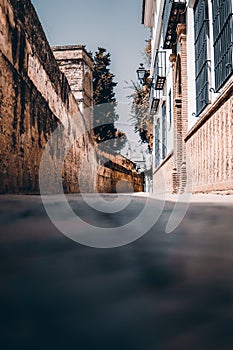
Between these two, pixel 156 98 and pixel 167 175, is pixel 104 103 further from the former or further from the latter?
pixel 167 175

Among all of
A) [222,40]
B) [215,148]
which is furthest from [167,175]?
[222,40]

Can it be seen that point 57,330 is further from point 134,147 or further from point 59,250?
point 134,147

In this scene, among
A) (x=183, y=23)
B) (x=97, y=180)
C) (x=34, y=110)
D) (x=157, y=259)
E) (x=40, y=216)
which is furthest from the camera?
(x=97, y=180)

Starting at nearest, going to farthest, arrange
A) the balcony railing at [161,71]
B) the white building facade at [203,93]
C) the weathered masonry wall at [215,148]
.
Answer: the weathered masonry wall at [215,148]
the white building facade at [203,93]
the balcony railing at [161,71]

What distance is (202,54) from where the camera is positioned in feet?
20.3

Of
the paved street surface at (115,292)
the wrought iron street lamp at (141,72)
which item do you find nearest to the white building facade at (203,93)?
the paved street surface at (115,292)

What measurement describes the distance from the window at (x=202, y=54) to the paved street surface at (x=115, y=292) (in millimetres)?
5464

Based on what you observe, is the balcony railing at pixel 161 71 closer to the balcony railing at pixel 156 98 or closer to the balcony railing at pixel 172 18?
the balcony railing at pixel 156 98

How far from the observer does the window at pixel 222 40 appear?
445cm

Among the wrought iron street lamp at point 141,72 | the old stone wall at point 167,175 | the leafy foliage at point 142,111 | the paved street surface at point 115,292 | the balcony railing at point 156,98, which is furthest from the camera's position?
the leafy foliage at point 142,111

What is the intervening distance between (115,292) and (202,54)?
6312 millimetres

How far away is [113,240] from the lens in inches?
22.9

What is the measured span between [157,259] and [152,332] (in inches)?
5.4

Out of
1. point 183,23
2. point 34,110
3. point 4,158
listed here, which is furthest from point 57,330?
point 183,23
